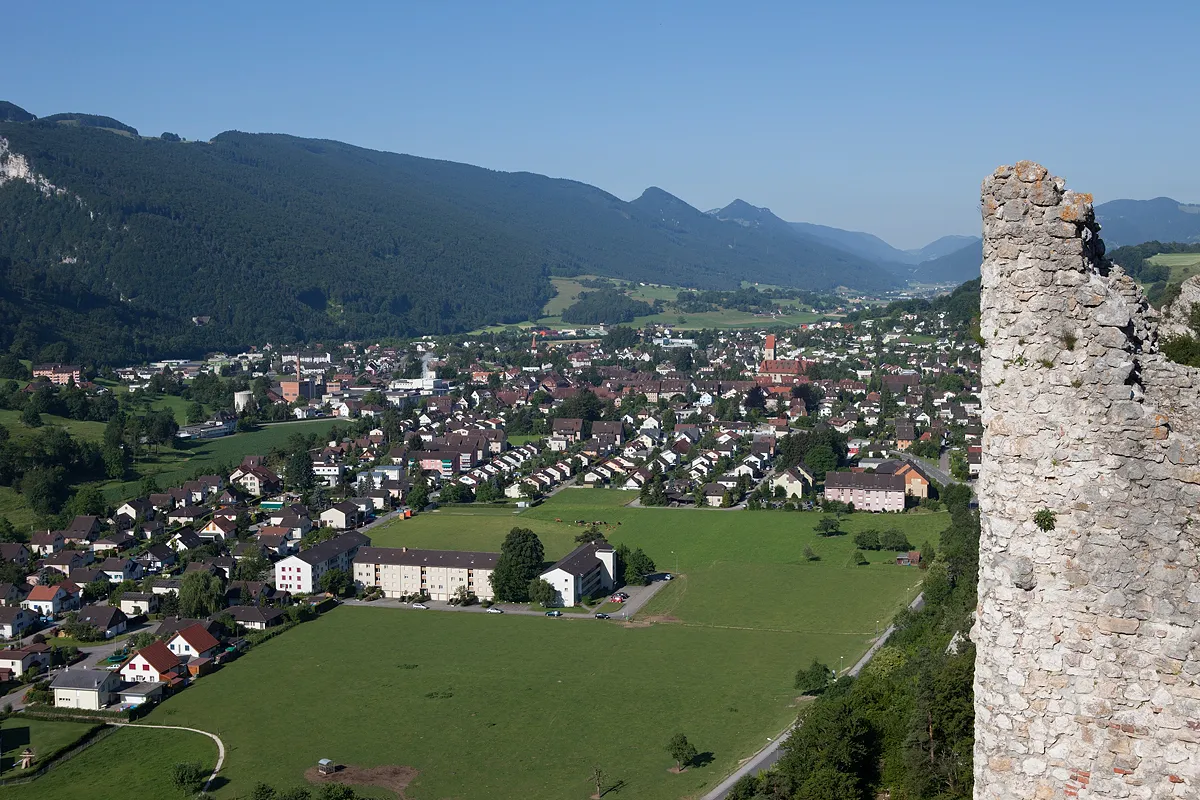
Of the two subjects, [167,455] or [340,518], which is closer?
[340,518]

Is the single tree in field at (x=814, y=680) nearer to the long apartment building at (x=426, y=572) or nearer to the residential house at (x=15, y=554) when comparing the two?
the long apartment building at (x=426, y=572)

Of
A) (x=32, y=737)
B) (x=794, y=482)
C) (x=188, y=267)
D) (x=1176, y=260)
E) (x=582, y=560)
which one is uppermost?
(x=188, y=267)

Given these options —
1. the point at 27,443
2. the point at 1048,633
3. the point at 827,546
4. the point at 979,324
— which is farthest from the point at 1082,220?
the point at 27,443

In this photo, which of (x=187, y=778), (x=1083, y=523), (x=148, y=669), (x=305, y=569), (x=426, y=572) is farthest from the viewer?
(x=305, y=569)

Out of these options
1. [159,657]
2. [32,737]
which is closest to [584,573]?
[159,657]

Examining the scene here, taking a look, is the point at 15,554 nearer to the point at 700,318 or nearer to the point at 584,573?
the point at 584,573

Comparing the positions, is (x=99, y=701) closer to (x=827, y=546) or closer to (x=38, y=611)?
(x=38, y=611)
